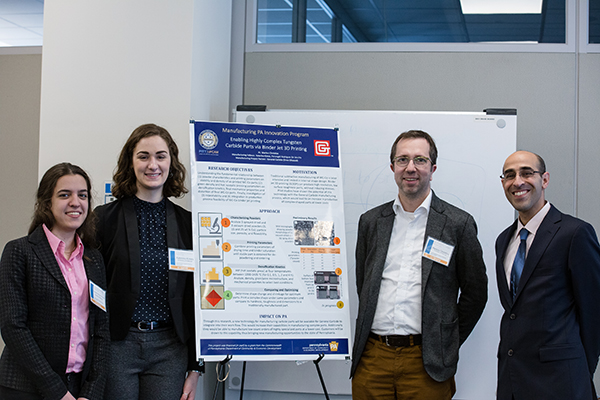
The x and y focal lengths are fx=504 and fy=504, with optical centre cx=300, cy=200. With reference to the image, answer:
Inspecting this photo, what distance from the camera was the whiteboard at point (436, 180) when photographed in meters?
2.93

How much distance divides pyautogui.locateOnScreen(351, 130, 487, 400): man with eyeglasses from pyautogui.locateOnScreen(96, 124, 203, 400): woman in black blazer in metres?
0.80

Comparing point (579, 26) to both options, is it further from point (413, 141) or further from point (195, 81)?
point (195, 81)

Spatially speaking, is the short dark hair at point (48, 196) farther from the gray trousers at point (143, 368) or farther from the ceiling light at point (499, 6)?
the ceiling light at point (499, 6)

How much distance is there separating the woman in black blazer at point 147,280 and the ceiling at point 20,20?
7.09 feet

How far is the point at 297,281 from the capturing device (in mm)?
2441

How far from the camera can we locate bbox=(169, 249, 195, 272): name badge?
219cm

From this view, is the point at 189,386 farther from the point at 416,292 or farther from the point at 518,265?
the point at 518,265

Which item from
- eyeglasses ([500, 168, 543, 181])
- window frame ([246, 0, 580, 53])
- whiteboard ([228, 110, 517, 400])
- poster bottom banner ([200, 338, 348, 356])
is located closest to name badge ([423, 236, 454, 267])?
eyeglasses ([500, 168, 543, 181])

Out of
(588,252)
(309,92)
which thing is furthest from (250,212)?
(588,252)

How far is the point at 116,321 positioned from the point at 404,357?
1.22 m

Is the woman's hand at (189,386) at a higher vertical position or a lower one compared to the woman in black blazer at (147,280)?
lower

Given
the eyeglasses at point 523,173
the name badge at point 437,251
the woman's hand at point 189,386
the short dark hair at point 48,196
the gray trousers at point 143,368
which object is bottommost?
the woman's hand at point 189,386

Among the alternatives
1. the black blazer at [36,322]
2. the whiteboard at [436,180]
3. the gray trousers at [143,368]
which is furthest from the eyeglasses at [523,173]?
the black blazer at [36,322]

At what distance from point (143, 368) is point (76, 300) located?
1.29 ft
